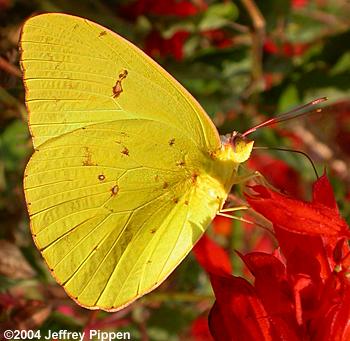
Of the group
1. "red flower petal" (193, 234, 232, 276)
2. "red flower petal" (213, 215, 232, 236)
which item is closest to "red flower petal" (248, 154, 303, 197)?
"red flower petal" (213, 215, 232, 236)

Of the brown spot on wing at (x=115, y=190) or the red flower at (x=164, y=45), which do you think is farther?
the red flower at (x=164, y=45)

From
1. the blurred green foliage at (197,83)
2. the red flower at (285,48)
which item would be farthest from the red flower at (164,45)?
the red flower at (285,48)

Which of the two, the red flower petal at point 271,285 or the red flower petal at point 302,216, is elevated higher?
the red flower petal at point 302,216

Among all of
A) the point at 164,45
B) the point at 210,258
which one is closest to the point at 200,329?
the point at 164,45

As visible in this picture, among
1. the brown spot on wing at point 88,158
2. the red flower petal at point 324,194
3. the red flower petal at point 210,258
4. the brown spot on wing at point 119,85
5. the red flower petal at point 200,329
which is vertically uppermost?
the brown spot on wing at point 119,85

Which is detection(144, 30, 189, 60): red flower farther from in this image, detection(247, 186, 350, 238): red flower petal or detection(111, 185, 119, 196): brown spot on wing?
detection(247, 186, 350, 238): red flower petal

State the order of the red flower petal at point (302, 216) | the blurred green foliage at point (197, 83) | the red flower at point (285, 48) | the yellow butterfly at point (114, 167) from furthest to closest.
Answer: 1. the red flower at point (285, 48)
2. the blurred green foliage at point (197, 83)
3. the yellow butterfly at point (114, 167)
4. the red flower petal at point (302, 216)

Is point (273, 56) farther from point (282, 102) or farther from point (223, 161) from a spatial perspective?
point (223, 161)

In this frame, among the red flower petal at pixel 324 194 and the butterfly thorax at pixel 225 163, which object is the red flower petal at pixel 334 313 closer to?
the red flower petal at pixel 324 194
